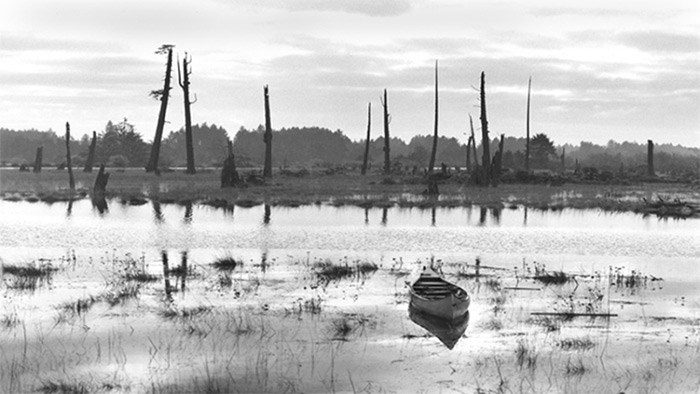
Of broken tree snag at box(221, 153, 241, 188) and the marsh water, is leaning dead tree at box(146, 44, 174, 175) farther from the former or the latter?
the marsh water

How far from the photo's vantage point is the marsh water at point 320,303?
14672 mm

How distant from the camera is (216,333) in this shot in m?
17.1

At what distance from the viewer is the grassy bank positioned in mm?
48969

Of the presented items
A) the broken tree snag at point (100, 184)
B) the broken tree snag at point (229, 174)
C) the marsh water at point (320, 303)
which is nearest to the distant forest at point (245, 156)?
the broken tree snag at point (229, 174)

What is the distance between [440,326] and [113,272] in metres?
9.72

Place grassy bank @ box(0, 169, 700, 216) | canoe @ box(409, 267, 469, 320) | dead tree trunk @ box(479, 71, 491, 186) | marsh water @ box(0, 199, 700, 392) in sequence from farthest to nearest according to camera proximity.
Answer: dead tree trunk @ box(479, 71, 491, 186), grassy bank @ box(0, 169, 700, 216), canoe @ box(409, 267, 469, 320), marsh water @ box(0, 199, 700, 392)

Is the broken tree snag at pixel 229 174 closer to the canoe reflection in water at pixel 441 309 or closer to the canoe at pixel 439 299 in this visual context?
the canoe at pixel 439 299

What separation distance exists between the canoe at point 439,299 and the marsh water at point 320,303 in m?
0.43

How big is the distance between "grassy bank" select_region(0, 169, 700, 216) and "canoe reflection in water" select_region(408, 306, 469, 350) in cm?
2819

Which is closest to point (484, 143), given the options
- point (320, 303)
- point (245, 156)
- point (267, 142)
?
point (267, 142)

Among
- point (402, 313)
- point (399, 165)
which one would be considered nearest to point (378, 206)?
point (402, 313)

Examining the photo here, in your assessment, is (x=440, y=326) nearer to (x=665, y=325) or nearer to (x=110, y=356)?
(x=665, y=325)

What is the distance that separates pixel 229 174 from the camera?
56.7 m

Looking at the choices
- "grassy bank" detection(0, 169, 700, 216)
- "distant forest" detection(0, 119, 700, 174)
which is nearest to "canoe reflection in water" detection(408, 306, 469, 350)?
"grassy bank" detection(0, 169, 700, 216)
